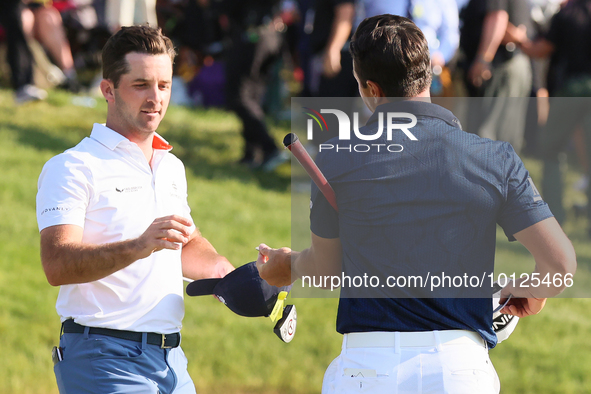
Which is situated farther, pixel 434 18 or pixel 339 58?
pixel 339 58

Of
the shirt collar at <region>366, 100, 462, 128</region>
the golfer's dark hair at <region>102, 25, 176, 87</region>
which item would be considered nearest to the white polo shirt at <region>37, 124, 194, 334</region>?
the golfer's dark hair at <region>102, 25, 176, 87</region>

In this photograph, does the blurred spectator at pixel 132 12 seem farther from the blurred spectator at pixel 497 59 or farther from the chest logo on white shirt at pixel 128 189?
the chest logo on white shirt at pixel 128 189

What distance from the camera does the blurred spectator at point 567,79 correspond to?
6.36m

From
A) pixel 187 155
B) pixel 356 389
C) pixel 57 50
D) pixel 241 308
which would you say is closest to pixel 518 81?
pixel 187 155

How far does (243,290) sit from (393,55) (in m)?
1.13

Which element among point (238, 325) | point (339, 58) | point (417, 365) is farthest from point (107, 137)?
point (339, 58)

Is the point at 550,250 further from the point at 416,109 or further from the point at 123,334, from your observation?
the point at 123,334

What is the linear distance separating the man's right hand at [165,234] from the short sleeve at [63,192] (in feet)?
0.94

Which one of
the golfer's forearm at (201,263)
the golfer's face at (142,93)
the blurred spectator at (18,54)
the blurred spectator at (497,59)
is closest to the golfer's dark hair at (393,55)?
the golfer's face at (142,93)

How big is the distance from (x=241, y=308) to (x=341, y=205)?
835mm

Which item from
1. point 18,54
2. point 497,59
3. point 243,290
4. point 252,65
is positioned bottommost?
point 243,290

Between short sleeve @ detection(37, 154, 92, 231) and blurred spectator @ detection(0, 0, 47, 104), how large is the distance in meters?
6.89

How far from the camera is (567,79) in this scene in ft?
21.6

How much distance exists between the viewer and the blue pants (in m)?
2.52
